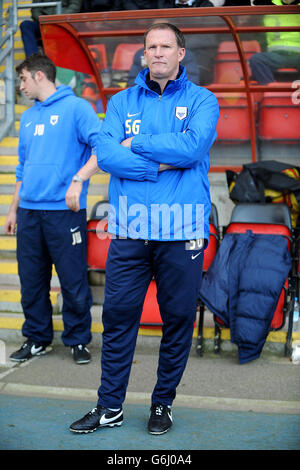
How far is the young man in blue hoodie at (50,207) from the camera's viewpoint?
4.26m

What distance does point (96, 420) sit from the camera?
3133 mm

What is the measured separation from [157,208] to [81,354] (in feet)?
5.99

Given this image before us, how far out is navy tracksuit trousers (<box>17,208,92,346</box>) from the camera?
4.29m

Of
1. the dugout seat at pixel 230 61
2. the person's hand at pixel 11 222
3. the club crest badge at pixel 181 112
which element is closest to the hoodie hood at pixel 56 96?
the person's hand at pixel 11 222

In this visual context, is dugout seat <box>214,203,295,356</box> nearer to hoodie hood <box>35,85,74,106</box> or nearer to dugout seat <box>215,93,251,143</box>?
dugout seat <box>215,93,251,143</box>

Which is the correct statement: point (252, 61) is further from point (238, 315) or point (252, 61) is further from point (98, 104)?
point (238, 315)

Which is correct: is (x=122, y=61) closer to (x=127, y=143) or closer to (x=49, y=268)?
(x=49, y=268)

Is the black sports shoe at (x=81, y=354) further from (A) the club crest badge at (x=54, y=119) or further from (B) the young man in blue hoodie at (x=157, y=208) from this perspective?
(A) the club crest badge at (x=54, y=119)

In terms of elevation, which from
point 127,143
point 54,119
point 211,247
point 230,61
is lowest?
point 211,247

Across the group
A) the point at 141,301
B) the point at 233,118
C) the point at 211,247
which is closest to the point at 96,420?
the point at 141,301

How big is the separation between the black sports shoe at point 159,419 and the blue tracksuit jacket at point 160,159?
2.93 feet

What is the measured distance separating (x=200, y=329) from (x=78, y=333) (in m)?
0.88

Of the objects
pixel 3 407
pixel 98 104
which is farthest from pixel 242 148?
pixel 3 407
